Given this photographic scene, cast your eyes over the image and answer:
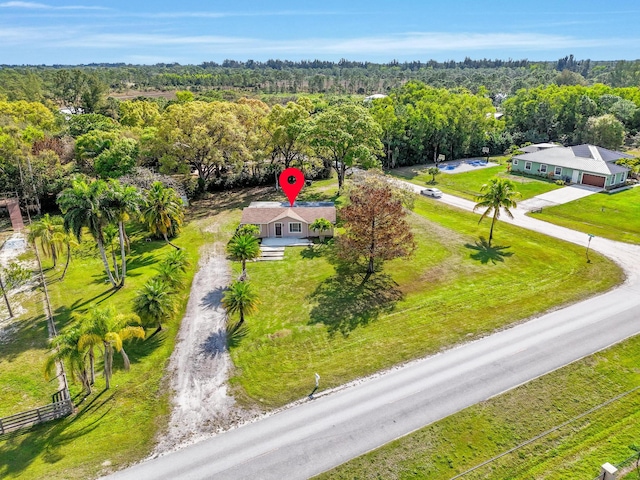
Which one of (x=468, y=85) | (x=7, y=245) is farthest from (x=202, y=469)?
(x=468, y=85)

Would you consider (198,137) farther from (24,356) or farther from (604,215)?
(604,215)

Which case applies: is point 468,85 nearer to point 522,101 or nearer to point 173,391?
point 522,101

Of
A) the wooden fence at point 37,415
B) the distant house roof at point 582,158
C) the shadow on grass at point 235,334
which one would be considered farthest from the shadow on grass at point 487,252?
the wooden fence at point 37,415

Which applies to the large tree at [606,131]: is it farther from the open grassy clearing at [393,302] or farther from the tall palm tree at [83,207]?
the tall palm tree at [83,207]

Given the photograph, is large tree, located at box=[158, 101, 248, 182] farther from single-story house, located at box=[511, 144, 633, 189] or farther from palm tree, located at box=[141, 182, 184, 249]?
single-story house, located at box=[511, 144, 633, 189]

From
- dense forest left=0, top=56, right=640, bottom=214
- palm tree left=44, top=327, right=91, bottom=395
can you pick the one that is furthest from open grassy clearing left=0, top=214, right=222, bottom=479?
dense forest left=0, top=56, right=640, bottom=214

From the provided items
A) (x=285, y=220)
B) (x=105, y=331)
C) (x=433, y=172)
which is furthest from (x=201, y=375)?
(x=433, y=172)
